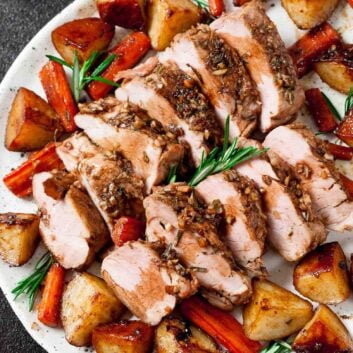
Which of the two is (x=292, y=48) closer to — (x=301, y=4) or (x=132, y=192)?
(x=301, y=4)

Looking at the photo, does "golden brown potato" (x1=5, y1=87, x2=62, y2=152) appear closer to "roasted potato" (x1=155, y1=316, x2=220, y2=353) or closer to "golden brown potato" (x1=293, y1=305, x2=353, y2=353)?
"roasted potato" (x1=155, y1=316, x2=220, y2=353)

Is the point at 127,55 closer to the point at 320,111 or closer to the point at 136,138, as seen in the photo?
the point at 136,138

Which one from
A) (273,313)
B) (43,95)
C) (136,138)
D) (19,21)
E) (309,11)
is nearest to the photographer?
(273,313)

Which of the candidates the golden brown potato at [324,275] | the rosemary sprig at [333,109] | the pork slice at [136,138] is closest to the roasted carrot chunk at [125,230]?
the pork slice at [136,138]

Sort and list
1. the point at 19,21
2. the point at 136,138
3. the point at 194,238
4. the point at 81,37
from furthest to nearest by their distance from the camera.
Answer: the point at 19,21
the point at 81,37
the point at 136,138
the point at 194,238

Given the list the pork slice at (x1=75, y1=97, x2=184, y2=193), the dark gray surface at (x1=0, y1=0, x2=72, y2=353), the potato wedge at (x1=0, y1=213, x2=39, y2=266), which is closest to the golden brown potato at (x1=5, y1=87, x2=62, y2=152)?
the pork slice at (x1=75, y1=97, x2=184, y2=193)

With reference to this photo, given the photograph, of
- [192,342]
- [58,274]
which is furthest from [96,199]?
[192,342]

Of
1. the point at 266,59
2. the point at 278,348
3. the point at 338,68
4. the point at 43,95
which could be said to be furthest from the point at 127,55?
the point at 278,348
